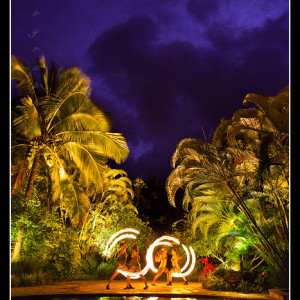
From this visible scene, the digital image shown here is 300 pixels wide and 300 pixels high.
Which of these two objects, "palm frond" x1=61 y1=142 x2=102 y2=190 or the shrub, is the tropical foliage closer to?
the shrub

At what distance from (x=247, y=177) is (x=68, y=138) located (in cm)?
782

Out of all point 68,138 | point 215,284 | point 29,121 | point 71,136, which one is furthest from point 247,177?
point 29,121

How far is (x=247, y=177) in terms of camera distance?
1689 cm

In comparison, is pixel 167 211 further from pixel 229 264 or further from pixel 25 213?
pixel 25 213

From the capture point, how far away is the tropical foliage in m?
14.2

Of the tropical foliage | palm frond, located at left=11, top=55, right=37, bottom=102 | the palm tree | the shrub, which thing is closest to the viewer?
the tropical foliage

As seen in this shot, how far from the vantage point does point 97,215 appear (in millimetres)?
25406

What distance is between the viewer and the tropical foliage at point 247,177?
46.6 ft

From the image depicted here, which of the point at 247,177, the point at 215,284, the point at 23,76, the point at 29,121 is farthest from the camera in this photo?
the point at 23,76

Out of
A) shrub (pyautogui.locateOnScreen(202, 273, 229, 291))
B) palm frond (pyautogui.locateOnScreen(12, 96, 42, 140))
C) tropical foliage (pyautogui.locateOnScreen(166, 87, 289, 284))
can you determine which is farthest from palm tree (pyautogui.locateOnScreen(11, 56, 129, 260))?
shrub (pyautogui.locateOnScreen(202, 273, 229, 291))

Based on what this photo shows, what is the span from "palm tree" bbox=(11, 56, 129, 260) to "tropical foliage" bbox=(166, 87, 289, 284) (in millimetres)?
3393

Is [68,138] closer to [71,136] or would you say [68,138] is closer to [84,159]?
[71,136]
